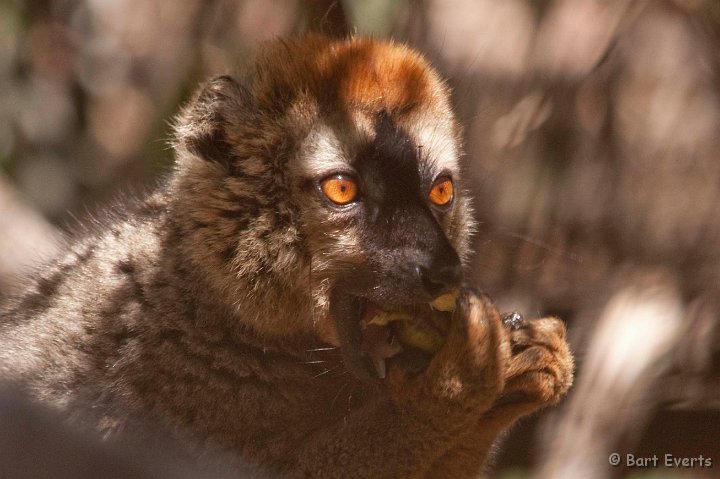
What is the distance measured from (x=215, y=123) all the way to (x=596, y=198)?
3.88 m

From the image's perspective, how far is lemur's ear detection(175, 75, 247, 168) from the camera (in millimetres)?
4578

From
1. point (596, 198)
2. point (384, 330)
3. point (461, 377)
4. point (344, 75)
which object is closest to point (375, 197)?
point (384, 330)

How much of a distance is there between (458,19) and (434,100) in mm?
3030

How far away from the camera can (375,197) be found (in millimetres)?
4223

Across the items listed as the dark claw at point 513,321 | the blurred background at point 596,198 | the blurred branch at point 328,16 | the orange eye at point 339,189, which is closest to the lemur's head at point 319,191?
the orange eye at point 339,189

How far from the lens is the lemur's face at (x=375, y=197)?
4.01 metres

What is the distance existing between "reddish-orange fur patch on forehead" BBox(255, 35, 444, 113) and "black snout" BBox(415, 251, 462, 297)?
98 centimetres

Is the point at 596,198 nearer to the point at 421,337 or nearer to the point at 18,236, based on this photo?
the point at 421,337

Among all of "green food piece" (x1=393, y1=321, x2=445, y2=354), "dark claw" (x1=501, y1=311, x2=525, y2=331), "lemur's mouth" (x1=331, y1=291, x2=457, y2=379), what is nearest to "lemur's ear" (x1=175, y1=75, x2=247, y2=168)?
"lemur's mouth" (x1=331, y1=291, x2=457, y2=379)

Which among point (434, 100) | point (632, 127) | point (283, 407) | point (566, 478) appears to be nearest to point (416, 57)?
point (434, 100)

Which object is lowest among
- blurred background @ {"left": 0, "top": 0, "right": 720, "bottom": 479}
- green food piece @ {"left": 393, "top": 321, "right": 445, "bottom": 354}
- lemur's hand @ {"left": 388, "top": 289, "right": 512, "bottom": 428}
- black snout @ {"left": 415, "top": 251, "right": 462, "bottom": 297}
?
lemur's hand @ {"left": 388, "top": 289, "right": 512, "bottom": 428}

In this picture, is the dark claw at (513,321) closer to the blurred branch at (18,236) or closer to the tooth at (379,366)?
the tooth at (379,366)

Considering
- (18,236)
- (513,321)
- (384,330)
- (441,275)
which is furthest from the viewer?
(18,236)

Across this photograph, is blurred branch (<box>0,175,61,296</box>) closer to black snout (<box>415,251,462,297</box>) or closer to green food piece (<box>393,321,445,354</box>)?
green food piece (<box>393,321,445,354</box>)
